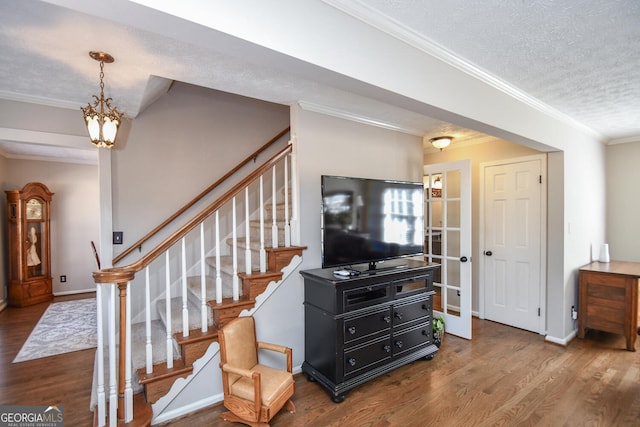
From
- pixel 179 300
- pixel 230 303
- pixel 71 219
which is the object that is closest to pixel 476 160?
pixel 230 303

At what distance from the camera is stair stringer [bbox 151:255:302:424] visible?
2.15 meters

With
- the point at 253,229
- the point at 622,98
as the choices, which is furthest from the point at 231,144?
the point at 622,98

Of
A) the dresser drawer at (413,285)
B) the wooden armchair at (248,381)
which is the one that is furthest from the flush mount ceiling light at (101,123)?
the dresser drawer at (413,285)

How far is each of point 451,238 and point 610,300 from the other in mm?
1781

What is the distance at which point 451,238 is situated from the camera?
3.84m

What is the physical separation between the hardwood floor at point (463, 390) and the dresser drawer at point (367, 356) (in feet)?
0.63

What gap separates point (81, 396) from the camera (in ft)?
8.05

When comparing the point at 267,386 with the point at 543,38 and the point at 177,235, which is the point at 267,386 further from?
the point at 543,38

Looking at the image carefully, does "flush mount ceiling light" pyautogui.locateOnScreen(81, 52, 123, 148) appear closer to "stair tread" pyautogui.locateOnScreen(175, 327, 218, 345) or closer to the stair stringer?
"stair tread" pyautogui.locateOnScreen(175, 327, 218, 345)

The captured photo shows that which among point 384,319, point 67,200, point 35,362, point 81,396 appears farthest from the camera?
point 67,200

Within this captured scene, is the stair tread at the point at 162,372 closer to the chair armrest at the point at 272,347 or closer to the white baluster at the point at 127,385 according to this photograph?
the white baluster at the point at 127,385

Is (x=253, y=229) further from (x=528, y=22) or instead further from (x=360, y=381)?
(x=528, y=22)

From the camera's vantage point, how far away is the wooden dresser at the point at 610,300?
3301mm

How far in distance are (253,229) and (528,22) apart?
2901mm
